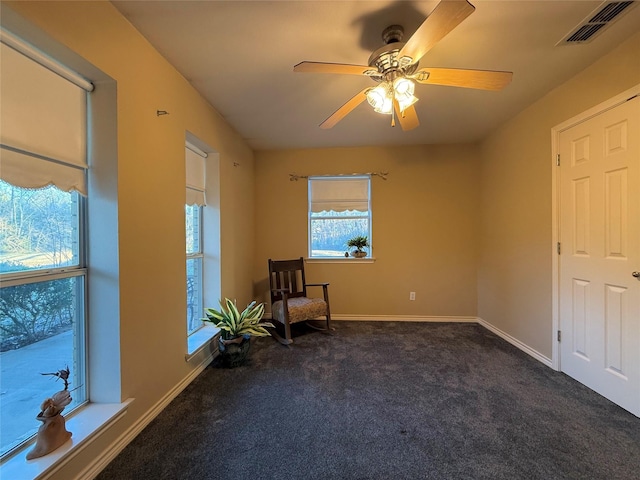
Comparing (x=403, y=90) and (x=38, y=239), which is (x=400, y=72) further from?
(x=38, y=239)

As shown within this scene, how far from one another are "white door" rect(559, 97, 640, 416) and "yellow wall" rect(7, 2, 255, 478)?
3.08 meters

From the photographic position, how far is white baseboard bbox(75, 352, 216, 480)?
4.23 ft

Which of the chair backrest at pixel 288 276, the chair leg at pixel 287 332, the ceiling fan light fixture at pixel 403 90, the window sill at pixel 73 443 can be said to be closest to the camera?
the window sill at pixel 73 443

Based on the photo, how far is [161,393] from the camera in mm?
1812

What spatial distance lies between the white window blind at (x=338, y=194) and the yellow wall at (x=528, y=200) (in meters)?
1.55

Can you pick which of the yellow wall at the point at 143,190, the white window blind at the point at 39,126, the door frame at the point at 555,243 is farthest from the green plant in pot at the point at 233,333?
the door frame at the point at 555,243

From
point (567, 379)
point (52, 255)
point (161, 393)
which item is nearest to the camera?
point (52, 255)

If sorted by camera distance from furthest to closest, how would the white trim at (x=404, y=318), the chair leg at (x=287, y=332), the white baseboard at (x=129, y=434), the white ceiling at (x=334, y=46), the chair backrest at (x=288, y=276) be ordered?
1. the white trim at (x=404, y=318)
2. the chair backrest at (x=288, y=276)
3. the chair leg at (x=287, y=332)
4. the white ceiling at (x=334, y=46)
5. the white baseboard at (x=129, y=434)

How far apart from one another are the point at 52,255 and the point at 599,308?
346 cm

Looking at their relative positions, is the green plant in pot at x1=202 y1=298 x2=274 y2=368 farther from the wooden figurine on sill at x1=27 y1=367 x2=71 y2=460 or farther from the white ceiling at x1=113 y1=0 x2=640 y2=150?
the white ceiling at x1=113 y1=0 x2=640 y2=150

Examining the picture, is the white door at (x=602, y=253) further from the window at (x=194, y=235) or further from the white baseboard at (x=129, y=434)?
the window at (x=194, y=235)

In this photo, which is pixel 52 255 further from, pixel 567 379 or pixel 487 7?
pixel 567 379

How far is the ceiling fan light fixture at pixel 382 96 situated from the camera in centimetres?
168

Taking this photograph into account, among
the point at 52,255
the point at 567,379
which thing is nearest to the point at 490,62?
the point at 567,379
